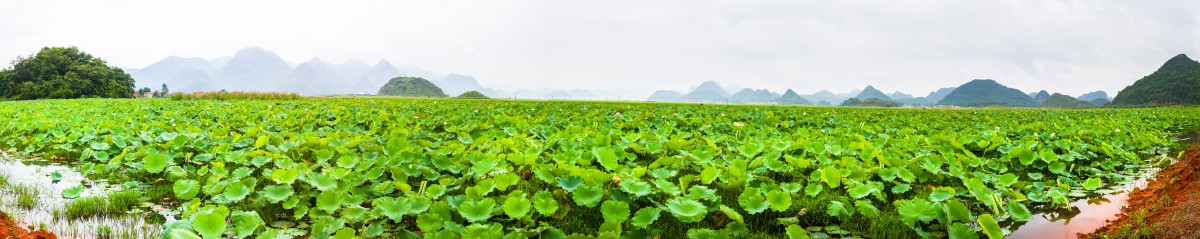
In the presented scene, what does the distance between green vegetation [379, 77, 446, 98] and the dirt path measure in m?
145

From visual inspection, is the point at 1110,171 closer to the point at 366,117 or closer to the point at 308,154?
the point at 308,154

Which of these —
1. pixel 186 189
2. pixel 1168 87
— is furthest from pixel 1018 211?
Result: pixel 1168 87

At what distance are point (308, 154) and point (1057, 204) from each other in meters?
7.19

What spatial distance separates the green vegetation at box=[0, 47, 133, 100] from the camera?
47.3 m

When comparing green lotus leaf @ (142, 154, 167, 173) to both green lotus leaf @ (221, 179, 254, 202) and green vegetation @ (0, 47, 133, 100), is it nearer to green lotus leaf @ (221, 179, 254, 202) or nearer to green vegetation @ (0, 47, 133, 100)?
green lotus leaf @ (221, 179, 254, 202)

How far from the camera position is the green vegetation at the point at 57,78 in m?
47.3

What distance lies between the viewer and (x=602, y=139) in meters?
6.06

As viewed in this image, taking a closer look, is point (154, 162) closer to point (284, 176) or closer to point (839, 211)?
point (284, 176)

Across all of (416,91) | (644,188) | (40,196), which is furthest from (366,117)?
(416,91)

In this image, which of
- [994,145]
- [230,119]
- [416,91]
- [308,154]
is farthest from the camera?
[416,91]

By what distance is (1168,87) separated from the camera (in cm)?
9725

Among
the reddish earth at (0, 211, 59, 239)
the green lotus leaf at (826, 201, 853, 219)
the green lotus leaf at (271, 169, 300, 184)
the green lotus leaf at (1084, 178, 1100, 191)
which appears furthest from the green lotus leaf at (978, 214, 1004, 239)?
the reddish earth at (0, 211, 59, 239)

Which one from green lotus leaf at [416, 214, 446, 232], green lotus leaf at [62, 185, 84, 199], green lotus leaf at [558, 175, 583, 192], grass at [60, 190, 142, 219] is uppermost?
green lotus leaf at [558, 175, 583, 192]

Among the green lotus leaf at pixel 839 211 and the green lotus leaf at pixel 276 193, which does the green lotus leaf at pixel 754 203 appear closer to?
the green lotus leaf at pixel 839 211
